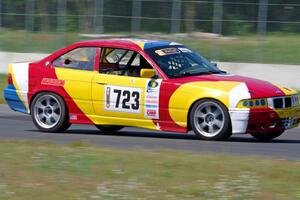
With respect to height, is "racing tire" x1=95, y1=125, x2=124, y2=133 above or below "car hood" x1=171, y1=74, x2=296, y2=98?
below

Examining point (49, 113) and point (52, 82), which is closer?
point (52, 82)

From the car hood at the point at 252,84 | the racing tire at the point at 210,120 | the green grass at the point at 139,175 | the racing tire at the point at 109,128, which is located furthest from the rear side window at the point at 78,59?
the green grass at the point at 139,175

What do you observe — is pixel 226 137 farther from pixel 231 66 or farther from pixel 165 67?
pixel 231 66

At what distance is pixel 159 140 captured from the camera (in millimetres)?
13000

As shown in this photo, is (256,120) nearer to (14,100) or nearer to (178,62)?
(178,62)

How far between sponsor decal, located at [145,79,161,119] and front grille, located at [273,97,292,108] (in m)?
1.70

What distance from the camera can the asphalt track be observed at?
11664 mm

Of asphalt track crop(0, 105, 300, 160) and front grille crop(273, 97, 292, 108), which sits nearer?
asphalt track crop(0, 105, 300, 160)

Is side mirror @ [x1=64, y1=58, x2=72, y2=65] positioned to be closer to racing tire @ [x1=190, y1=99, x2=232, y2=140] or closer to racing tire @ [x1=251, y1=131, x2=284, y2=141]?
racing tire @ [x1=190, y1=99, x2=232, y2=140]

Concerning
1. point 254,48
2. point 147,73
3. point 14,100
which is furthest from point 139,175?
point 254,48

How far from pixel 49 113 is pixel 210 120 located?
2.73 meters

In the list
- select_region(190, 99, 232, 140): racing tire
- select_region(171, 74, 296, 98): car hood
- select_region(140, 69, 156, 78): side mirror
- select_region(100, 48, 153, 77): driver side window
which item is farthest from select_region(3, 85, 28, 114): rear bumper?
select_region(190, 99, 232, 140): racing tire

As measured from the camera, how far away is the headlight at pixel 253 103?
1227 centimetres

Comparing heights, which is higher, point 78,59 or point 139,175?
point 78,59
